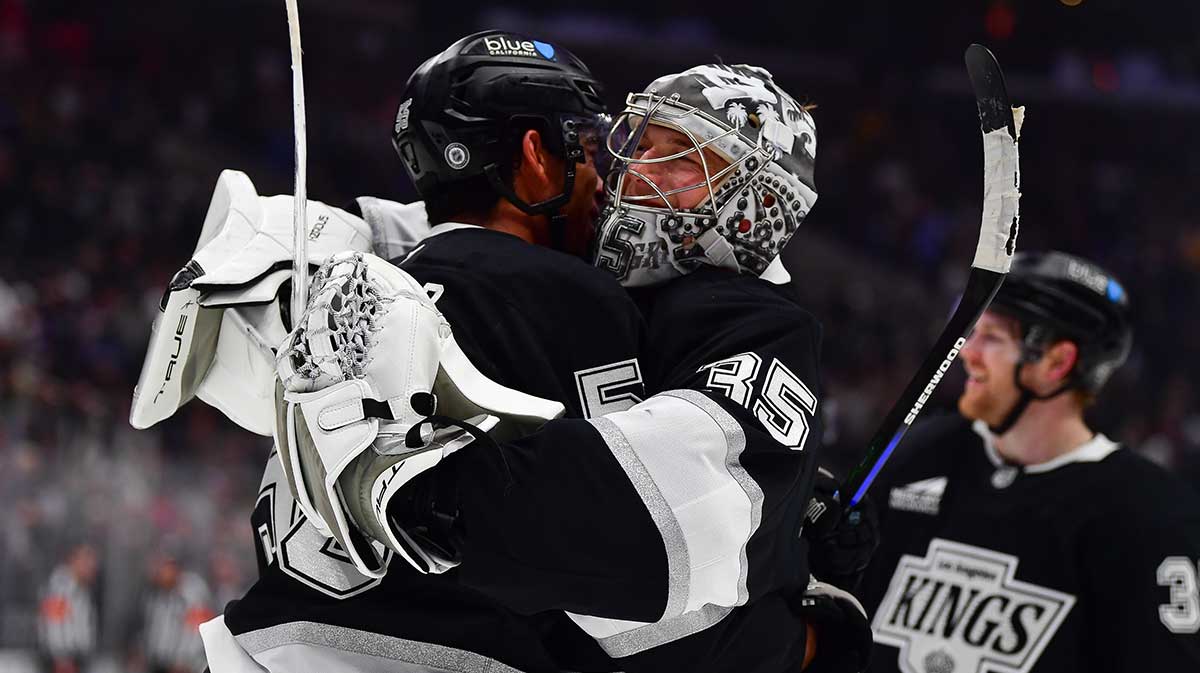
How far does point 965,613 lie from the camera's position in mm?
2809

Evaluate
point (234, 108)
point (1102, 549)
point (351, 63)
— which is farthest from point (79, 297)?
point (1102, 549)

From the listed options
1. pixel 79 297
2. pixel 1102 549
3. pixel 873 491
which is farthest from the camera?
pixel 79 297

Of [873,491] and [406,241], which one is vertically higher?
[406,241]

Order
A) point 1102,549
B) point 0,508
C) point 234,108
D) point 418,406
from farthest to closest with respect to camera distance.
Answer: point 234,108
point 0,508
point 1102,549
point 418,406

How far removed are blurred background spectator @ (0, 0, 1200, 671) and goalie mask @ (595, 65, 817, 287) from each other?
502 cm

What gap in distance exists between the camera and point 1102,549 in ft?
8.73

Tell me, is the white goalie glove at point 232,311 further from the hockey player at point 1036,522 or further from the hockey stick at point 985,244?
the hockey player at point 1036,522

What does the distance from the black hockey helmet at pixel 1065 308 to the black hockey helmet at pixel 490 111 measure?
146 centimetres

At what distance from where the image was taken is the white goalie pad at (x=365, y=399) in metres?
1.39

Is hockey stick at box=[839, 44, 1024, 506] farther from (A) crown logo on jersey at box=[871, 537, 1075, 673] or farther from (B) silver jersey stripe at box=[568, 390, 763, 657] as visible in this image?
(A) crown logo on jersey at box=[871, 537, 1075, 673]

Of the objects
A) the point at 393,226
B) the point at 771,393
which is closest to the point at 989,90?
the point at 771,393

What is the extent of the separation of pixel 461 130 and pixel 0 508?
4.83 m

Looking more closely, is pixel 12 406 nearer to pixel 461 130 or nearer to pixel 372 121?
pixel 461 130

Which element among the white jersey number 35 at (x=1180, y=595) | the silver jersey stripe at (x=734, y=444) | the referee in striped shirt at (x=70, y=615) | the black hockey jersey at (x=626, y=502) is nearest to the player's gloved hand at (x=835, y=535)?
the black hockey jersey at (x=626, y=502)
